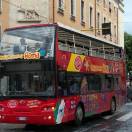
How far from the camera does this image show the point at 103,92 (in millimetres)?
21891

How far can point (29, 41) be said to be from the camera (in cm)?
1689

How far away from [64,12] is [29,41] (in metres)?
22.9

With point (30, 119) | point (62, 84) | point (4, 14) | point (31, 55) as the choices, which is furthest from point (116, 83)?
point (4, 14)

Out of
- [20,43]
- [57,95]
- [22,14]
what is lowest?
[57,95]

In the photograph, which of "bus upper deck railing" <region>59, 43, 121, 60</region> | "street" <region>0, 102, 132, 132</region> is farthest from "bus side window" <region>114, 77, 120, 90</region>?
"street" <region>0, 102, 132, 132</region>

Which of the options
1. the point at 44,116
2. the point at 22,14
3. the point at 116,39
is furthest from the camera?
the point at 116,39

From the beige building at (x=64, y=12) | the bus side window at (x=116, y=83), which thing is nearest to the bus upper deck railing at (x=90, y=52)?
the bus side window at (x=116, y=83)

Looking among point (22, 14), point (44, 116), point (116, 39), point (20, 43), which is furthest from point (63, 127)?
point (116, 39)

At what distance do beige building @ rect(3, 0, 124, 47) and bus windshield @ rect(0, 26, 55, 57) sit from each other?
18005 mm

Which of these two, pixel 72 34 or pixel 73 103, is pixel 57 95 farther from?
pixel 72 34

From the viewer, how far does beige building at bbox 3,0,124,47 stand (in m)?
35.8

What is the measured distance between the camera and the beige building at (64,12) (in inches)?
1410

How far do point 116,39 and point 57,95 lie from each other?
48.2m

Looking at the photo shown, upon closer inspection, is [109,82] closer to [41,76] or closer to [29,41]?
[29,41]
